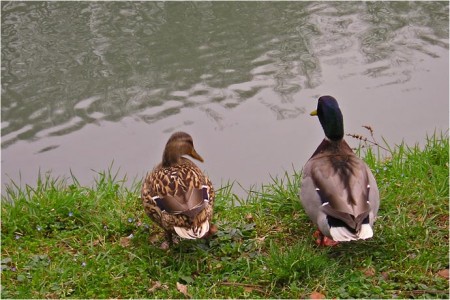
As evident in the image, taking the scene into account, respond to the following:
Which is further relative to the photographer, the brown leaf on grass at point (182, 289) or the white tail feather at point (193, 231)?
the white tail feather at point (193, 231)

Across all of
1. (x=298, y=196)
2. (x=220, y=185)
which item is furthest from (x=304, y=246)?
(x=220, y=185)

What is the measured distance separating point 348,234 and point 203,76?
4212 millimetres

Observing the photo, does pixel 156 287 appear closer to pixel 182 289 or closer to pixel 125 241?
pixel 182 289

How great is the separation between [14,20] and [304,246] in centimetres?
640

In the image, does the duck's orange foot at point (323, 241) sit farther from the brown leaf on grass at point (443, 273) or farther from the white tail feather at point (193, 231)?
the white tail feather at point (193, 231)

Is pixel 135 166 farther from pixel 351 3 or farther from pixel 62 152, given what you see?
pixel 351 3

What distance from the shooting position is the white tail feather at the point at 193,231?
176 inches

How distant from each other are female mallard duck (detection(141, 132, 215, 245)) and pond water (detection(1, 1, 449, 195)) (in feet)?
4.68

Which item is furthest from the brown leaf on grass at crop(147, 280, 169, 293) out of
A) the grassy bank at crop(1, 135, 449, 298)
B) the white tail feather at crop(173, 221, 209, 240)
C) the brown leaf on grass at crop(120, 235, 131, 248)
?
the brown leaf on grass at crop(120, 235, 131, 248)

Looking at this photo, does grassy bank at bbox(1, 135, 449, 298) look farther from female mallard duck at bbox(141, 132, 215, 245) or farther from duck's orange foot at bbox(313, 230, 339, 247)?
female mallard duck at bbox(141, 132, 215, 245)

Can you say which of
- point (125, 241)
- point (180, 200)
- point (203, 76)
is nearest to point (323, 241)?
point (180, 200)

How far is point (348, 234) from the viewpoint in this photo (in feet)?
14.3

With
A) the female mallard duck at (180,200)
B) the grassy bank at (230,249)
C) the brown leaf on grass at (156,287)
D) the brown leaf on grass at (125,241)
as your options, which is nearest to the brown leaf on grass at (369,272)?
the grassy bank at (230,249)

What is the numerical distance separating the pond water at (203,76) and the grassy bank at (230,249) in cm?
103
